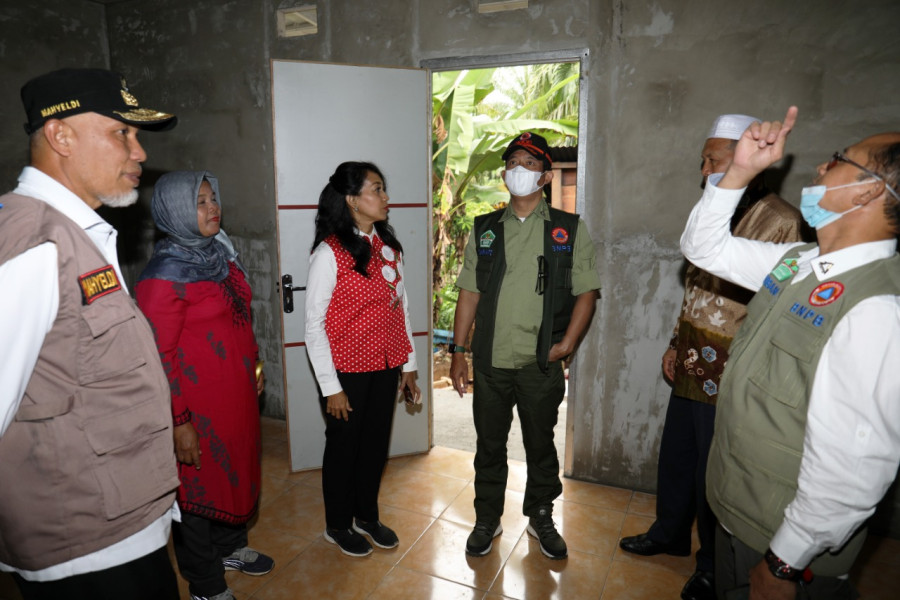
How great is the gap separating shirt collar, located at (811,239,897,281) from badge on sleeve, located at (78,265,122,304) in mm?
1611

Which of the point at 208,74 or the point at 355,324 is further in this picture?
the point at 208,74

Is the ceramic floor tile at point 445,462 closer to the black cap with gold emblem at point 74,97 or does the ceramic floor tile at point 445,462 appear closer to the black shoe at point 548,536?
the black shoe at point 548,536

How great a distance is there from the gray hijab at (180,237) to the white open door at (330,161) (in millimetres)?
1066

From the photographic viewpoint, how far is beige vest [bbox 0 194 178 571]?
3.58 ft

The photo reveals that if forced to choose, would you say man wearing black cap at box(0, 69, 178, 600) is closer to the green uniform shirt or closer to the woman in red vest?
the woman in red vest

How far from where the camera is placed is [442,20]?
10.2 feet

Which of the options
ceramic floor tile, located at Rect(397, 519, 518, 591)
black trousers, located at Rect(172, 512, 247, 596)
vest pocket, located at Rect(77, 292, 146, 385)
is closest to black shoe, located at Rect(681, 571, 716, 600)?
ceramic floor tile, located at Rect(397, 519, 518, 591)

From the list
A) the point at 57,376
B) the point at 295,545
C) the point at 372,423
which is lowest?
the point at 295,545

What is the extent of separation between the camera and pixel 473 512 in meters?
2.88

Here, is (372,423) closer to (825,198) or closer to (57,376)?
(57,376)

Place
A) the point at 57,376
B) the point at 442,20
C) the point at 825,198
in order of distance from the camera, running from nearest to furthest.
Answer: the point at 57,376 < the point at 825,198 < the point at 442,20

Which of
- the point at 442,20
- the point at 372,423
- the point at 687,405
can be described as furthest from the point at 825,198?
the point at 442,20

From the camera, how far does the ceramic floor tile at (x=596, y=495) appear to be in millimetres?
2969

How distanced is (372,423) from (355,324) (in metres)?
0.50
